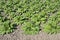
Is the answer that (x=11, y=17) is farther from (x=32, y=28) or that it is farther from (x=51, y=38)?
(x=51, y=38)

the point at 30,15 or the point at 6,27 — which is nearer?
the point at 6,27

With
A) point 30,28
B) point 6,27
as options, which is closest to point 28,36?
point 30,28

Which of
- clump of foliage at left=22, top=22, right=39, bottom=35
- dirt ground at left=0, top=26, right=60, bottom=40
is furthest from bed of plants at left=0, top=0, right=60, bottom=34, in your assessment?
dirt ground at left=0, top=26, right=60, bottom=40

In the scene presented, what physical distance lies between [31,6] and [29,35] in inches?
83.0

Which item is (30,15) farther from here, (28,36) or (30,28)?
(28,36)

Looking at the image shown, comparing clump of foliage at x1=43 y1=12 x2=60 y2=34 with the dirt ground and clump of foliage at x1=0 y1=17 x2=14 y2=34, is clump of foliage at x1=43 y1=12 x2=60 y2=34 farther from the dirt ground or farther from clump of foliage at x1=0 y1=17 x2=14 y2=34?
clump of foliage at x1=0 y1=17 x2=14 y2=34

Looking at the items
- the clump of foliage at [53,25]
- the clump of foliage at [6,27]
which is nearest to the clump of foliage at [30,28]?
the clump of foliage at [53,25]

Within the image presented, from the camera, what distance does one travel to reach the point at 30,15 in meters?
8.41

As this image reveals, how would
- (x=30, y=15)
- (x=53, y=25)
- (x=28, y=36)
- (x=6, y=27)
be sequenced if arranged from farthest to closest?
(x=30, y=15) < (x=6, y=27) < (x=53, y=25) < (x=28, y=36)

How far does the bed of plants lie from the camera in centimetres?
759

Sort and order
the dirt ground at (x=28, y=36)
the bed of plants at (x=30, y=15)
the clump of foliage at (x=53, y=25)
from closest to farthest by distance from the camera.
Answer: the dirt ground at (x=28, y=36) < the clump of foliage at (x=53, y=25) < the bed of plants at (x=30, y=15)

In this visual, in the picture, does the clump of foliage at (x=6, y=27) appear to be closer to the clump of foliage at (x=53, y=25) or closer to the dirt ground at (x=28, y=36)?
the dirt ground at (x=28, y=36)

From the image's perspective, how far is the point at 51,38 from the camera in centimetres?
712

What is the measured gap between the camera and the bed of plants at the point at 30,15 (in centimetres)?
759
